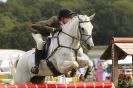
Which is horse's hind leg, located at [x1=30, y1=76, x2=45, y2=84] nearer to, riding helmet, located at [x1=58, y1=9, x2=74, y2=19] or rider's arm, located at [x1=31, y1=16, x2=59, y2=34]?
rider's arm, located at [x1=31, y1=16, x2=59, y2=34]

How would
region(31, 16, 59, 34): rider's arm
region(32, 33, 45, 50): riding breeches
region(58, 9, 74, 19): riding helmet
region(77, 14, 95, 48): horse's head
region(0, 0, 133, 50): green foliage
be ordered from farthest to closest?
region(0, 0, 133, 50): green foliage, region(32, 33, 45, 50): riding breeches, region(31, 16, 59, 34): rider's arm, region(58, 9, 74, 19): riding helmet, region(77, 14, 95, 48): horse's head

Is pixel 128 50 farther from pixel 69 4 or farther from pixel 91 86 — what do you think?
pixel 69 4

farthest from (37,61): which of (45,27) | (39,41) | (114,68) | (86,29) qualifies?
(114,68)

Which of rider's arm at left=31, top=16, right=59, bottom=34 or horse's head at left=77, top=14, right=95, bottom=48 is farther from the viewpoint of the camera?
rider's arm at left=31, top=16, right=59, bottom=34

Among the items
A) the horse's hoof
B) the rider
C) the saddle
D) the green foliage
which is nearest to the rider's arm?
the rider

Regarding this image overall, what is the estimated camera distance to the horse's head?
348 inches

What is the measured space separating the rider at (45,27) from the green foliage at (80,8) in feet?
230

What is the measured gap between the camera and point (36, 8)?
101 metres

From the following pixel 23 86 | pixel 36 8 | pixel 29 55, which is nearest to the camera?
pixel 23 86

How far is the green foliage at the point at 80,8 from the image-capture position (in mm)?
89562

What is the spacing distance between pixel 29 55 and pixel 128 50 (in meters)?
2.18

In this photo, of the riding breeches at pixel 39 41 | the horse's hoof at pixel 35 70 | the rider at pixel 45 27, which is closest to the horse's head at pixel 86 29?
the rider at pixel 45 27

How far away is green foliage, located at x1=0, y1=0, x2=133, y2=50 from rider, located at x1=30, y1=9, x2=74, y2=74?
230 feet

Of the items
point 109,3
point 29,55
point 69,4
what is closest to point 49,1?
point 69,4
